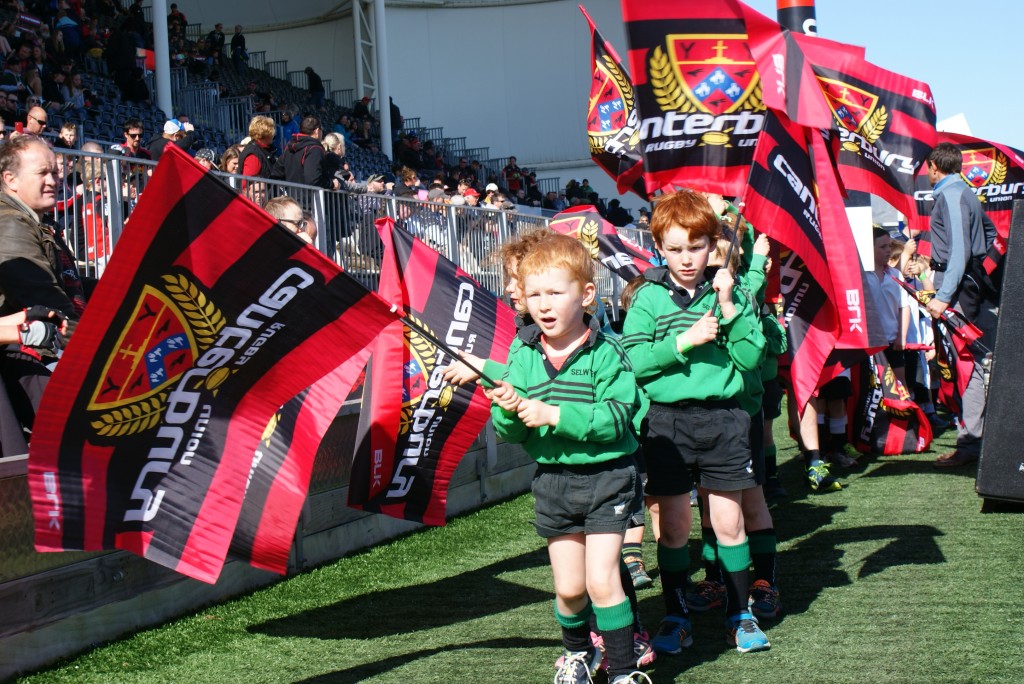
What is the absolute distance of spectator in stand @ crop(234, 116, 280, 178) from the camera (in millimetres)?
9531

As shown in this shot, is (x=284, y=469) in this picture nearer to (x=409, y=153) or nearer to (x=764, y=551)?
(x=764, y=551)

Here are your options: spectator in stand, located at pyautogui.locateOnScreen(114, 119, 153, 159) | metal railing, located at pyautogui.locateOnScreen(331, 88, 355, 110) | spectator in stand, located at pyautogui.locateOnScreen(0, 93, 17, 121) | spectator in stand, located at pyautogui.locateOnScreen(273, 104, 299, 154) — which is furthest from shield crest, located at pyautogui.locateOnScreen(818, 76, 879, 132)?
metal railing, located at pyautogui.locateOnScreen(331, 88, 355, 110)

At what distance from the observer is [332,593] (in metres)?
5.71

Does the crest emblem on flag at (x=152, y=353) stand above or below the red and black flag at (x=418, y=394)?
above

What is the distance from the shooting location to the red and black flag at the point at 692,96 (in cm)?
634

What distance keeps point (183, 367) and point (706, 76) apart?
3.85 m

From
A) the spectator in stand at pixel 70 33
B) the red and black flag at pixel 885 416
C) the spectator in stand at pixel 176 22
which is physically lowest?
the red and black flag at pixel 885 416

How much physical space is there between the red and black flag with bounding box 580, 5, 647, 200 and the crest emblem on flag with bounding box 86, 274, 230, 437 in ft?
19.4

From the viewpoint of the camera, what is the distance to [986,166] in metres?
10.9

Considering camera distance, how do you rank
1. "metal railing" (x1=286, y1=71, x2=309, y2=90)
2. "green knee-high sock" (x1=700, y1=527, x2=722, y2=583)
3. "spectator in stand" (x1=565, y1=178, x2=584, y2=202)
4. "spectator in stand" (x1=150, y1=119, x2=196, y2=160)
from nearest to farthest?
"green knee-high sock" (x1=700, y1=527, x2=722, y2=583) < "spectator in stand" (x1=150, y1=119, x2=196, y2=160) < "spectator in stand" (x1=565, y1=178, x2=584, y2=202) < "metal railing" (x1=286, y1=71, x2=309, y2=90)

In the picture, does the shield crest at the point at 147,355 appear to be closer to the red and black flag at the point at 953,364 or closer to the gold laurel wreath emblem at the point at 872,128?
the gold laurel wreath emblem at the point at 872,128

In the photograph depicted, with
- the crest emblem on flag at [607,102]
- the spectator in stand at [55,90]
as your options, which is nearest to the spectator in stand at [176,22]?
the spectator in stand at [55,90]

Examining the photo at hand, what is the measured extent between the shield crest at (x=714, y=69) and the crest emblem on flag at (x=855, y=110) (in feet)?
1.52

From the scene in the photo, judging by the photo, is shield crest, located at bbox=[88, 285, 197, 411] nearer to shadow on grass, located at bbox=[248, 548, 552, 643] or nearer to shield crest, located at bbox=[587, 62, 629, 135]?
shadow on grass, located at bbox=[248, 548, 552, 643]
